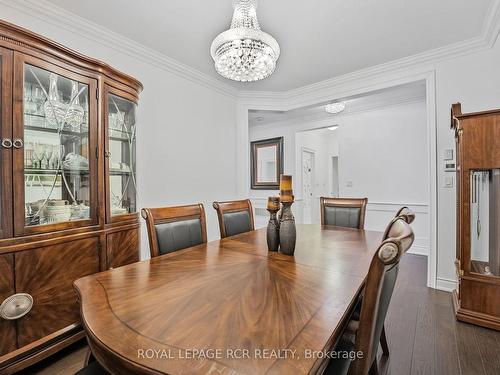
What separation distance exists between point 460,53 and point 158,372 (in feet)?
11.5

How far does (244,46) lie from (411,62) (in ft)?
7.34

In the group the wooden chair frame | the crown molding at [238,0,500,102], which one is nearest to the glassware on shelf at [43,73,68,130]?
the wooden chair frame

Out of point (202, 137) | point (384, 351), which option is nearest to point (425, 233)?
point (384, 351)

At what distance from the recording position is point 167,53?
2711 mm

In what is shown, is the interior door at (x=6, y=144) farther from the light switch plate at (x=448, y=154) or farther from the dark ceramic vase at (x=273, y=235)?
the light switch plate at (x=448, y=154)

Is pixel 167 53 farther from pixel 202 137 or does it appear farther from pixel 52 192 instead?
pixel 52 192

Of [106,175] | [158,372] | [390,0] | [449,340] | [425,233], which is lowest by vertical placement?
[449,340]

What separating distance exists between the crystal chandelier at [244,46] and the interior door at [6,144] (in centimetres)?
117

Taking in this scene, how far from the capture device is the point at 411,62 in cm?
278

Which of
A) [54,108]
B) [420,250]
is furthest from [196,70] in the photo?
[420,250]

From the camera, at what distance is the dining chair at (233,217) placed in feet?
6.61

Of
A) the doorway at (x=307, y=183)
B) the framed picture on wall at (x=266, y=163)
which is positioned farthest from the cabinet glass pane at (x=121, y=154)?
the doorway at (x=307, y=183)

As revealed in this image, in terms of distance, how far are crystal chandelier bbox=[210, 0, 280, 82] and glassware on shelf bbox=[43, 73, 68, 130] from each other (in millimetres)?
1076

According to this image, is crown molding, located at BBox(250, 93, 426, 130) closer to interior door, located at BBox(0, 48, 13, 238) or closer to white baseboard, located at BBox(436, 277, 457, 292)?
white baseboard, located at BBox(436, 277, 457, 292)
